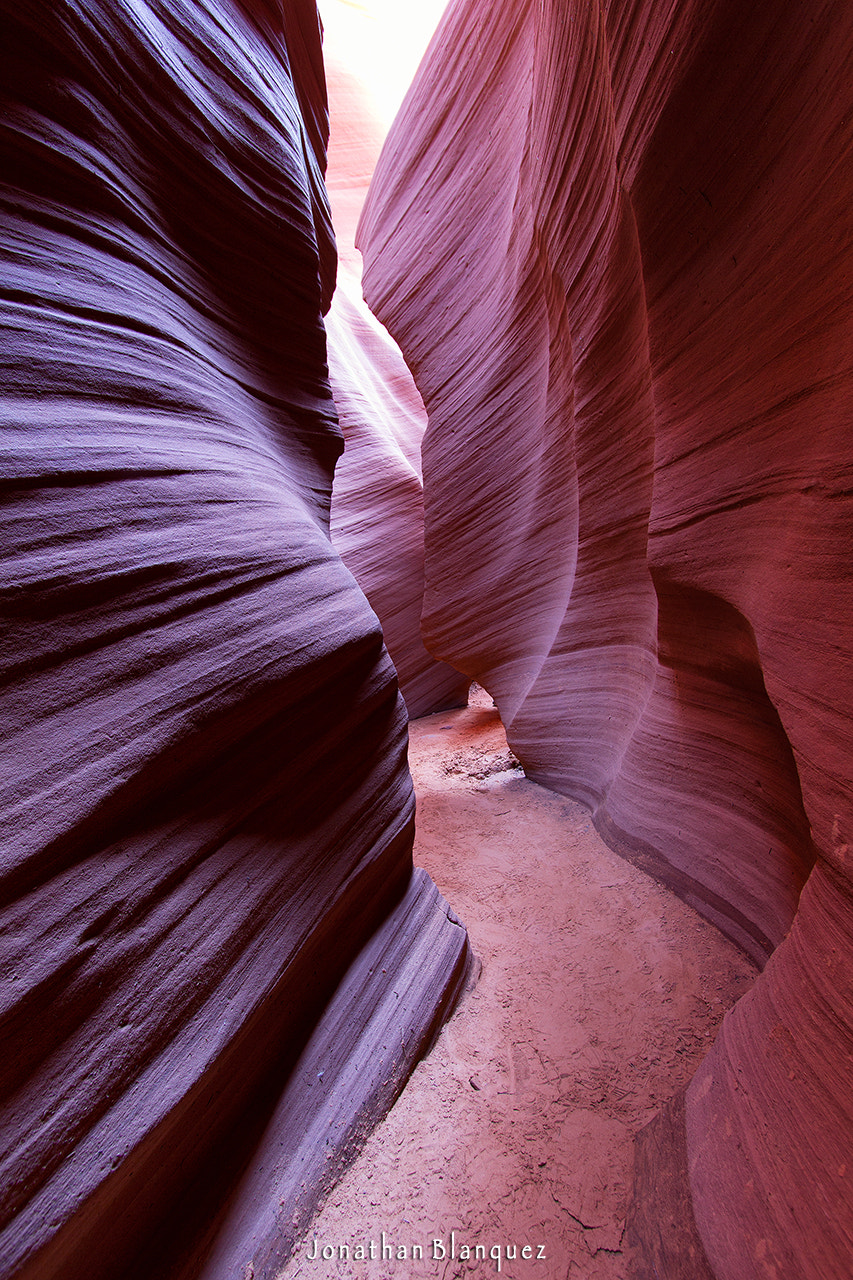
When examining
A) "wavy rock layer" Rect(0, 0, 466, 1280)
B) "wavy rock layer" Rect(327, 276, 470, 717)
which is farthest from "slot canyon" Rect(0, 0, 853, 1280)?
"wavy rock layer" Rect(327, 276, 470, 717)

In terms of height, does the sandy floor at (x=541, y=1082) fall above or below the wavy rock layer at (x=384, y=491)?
below

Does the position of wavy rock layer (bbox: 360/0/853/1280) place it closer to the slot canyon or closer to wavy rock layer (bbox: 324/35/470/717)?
the slot canyon

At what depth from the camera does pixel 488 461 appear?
181 inches

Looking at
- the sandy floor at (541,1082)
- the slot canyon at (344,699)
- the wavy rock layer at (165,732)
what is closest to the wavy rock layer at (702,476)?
the slot canyon at (344,699)

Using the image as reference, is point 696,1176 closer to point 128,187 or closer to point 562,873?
point 562,873

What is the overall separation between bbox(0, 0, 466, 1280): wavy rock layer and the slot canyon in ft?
0.03

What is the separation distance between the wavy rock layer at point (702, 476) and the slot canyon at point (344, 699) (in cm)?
1

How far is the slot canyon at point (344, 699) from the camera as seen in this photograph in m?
1.15

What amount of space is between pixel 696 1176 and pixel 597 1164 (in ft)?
1.00

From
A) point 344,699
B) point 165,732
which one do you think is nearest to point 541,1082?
point 344,699

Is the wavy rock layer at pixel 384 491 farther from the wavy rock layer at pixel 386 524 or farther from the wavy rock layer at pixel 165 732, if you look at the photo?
the wavy rock layer at pixel 165 732

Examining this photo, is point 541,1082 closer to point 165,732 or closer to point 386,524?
point 165,732

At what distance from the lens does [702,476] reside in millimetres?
2012

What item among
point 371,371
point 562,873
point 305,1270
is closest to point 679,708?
point 562,873
